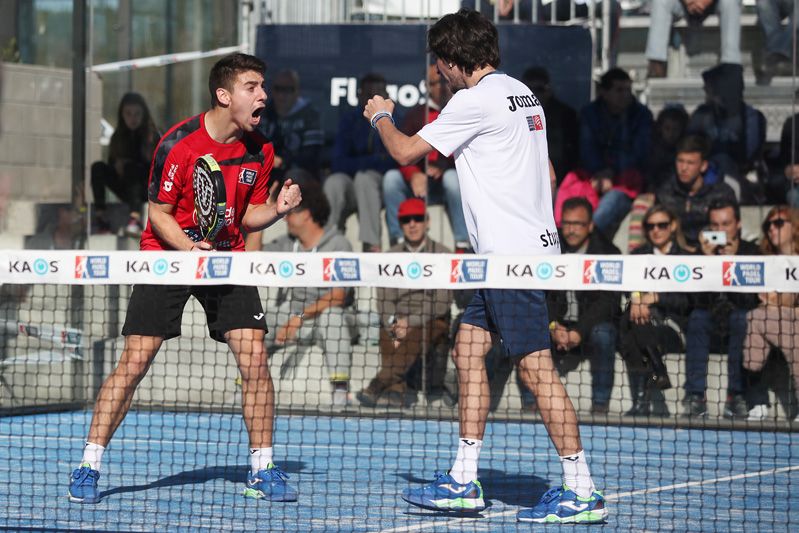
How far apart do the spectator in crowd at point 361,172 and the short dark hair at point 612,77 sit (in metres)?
1.78

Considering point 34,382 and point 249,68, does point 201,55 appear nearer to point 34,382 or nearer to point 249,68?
point 34,382

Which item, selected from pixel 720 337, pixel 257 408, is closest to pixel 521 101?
pixel 257 408

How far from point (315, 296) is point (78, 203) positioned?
90.3 inches

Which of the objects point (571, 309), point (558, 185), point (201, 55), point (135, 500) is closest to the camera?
point (135, 500)

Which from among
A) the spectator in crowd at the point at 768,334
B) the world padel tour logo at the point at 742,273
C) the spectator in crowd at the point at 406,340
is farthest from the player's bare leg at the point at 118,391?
the spectator in crowd at the point at 768,334

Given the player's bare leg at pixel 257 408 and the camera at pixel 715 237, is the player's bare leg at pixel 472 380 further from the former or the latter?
the camera at pixel 715 237

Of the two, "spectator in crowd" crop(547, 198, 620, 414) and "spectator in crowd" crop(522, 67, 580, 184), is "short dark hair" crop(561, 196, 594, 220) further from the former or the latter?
"spectator in crowd" crop(547, 198, 620, 414)

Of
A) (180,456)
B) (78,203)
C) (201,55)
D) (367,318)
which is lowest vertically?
(180,456)

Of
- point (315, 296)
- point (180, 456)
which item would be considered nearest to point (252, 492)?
point (180, 456)

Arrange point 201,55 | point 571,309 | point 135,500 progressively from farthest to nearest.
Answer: point 201,55 → point 571,309 → point 135,500

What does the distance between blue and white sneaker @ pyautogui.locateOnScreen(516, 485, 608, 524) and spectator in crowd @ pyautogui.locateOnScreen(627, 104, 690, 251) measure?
190 inches

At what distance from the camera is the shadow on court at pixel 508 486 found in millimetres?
6059

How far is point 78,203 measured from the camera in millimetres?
10492

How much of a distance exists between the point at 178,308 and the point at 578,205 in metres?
4.72
